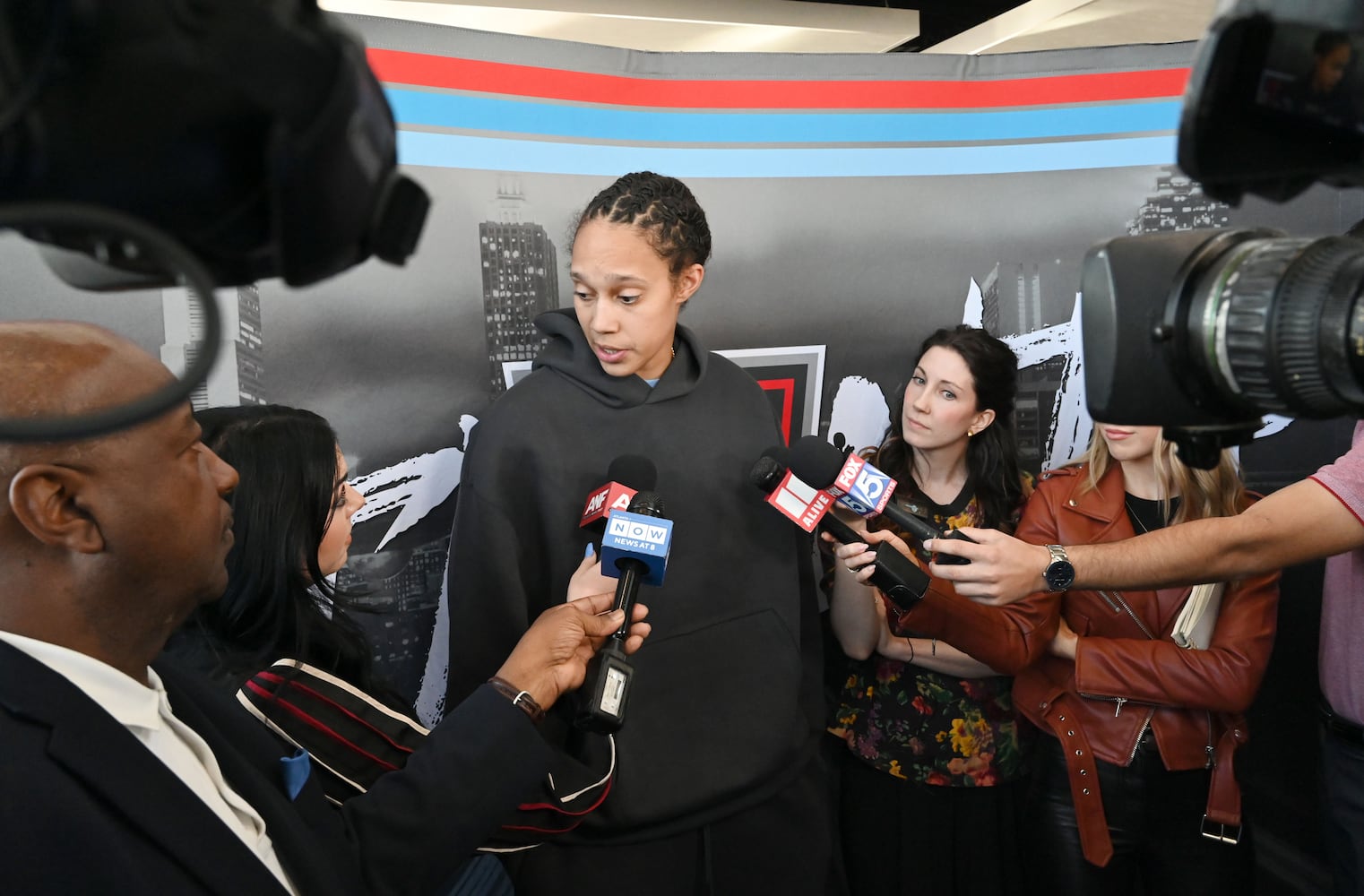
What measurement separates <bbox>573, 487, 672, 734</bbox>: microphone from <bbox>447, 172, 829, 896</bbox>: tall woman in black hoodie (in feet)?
0.93

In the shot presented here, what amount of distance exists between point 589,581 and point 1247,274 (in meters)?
1.11

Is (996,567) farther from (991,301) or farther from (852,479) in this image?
(991,301)

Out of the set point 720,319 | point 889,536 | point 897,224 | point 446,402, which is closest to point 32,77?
point 889,536

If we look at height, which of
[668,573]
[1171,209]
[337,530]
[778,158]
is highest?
[778,158]

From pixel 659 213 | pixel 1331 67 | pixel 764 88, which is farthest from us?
pixel 764 88

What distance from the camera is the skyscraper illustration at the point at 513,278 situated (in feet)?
7.22

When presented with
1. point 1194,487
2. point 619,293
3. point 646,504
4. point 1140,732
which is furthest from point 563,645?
point 1194,487

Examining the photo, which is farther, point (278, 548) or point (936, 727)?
point (936, 727)

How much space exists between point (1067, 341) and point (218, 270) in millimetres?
2565

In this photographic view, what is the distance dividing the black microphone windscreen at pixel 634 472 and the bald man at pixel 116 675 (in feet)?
2.52

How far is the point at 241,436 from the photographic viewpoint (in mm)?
1462

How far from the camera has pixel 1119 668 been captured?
200 centimetres

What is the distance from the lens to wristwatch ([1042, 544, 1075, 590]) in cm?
182

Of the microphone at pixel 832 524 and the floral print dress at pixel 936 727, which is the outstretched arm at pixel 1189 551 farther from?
the floral print dress at pixel 936 727
